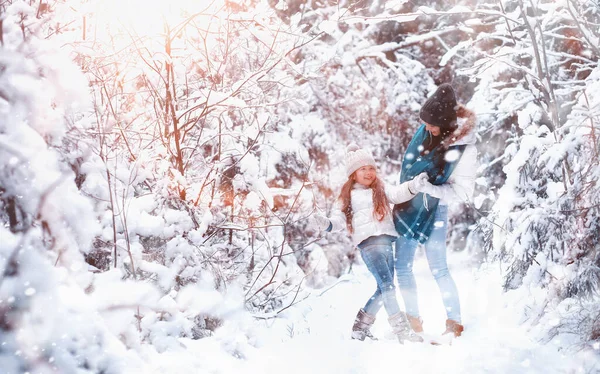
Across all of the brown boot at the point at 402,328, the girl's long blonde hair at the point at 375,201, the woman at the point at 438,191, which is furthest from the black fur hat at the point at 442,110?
the brown boot at the point at 402,328

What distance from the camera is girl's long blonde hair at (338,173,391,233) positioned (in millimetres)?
3791

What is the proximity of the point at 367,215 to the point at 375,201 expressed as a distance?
0.42ft

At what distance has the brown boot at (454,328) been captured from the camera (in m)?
3.68

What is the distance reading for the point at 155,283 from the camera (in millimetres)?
2889

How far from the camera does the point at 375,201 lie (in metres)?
3.83

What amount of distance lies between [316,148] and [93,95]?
5.05m

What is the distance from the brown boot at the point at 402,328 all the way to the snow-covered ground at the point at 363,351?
0.11m

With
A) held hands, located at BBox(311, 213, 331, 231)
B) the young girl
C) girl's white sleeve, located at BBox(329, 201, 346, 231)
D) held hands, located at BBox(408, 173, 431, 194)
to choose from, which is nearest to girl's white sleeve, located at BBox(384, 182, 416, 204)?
the young girl

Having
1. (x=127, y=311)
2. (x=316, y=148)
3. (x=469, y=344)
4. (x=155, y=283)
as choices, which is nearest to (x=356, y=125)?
(x=316, y=148)

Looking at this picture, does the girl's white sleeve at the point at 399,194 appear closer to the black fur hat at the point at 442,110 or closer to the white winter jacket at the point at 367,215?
the white winter jacket at the point at 367,215

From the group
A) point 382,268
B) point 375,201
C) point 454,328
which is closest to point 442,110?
point 375,201

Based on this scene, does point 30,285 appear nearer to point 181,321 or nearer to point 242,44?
point 181,321

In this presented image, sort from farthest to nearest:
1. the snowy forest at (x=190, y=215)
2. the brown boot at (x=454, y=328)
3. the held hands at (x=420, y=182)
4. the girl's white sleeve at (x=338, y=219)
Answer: the girl's white sleeve at (x=338, y=219)
the brown boot at (x=454, y=328)
the held hands at (x=420, y=182)
the snowy forest at (x=190, y=215)

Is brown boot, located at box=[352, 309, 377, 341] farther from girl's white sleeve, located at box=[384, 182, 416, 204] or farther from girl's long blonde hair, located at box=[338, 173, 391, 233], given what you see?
girl's white sleeve, located at box=[384, 182, 416, 204]
